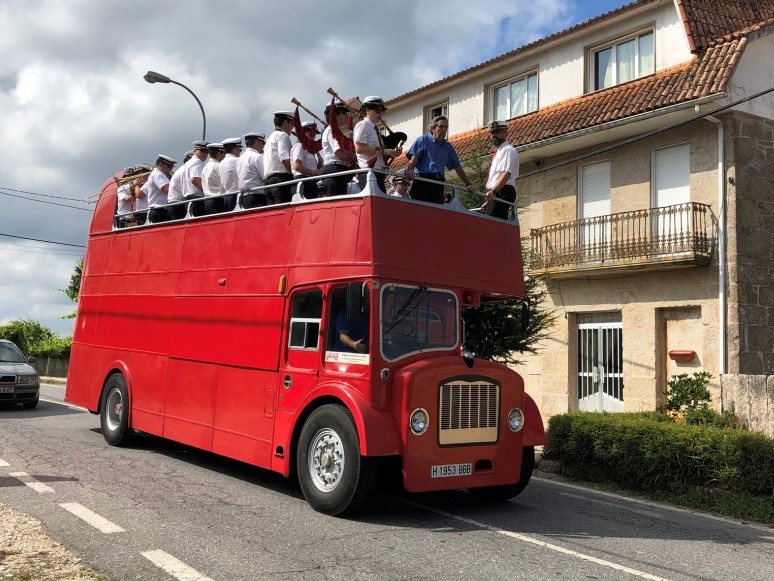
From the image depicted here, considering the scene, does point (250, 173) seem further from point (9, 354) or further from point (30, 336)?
point (30, 336)

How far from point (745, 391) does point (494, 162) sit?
17.0 ft

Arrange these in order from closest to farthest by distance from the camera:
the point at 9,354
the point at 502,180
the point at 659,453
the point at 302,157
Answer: the point at 502,180 → the point at 302,157 → the point at 659,453 → the point at 9,354

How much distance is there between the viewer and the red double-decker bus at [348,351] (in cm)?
716

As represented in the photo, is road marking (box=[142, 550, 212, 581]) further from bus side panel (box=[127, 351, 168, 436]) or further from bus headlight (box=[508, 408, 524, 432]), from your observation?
bus side panel (box=[127, 351, 168, 436])

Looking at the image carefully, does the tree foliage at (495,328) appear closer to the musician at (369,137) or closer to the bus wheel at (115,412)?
the musician at (369,137)

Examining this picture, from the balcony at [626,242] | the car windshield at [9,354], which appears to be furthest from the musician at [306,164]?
the car windshield at [9,354]

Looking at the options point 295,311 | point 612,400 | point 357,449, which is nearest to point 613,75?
point 612,400

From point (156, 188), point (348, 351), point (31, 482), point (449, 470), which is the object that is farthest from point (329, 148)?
point (31, 482)

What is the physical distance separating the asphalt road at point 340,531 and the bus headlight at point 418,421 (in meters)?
0.86

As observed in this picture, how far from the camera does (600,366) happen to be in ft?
58.6

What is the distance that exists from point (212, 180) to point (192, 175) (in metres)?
0.59

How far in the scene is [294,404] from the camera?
25.7ft

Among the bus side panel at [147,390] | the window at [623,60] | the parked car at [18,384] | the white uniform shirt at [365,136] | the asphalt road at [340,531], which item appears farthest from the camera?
the window at [623,60]

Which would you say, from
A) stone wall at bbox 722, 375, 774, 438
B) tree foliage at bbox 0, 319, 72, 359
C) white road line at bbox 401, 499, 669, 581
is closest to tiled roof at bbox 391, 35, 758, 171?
stone wall at bbox 722, 375, 774, 438
